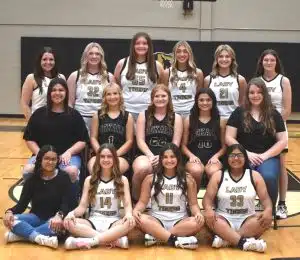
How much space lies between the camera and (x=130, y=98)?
5.64 m

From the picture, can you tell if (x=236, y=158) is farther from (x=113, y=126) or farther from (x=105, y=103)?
(x=105, y=103)

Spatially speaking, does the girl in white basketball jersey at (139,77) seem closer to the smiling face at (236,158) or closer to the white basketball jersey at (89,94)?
the white basketball jersey at (89,94)

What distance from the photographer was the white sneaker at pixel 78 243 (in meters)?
4.57

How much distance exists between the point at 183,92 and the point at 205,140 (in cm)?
60

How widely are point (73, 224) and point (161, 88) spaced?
4.74 feet

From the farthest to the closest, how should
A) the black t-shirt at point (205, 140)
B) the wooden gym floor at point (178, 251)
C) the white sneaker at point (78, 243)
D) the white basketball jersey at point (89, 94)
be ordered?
the white basketball jersey at point (89, 94)
the black t-shirt at point (205, 140)
the white sneaker at point (78, 243)
the wooden gym floor at point (178, 251)

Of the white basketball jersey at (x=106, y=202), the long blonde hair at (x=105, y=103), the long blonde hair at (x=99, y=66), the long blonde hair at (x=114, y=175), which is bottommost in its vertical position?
the white basketball jersey at (x=106, y=202)

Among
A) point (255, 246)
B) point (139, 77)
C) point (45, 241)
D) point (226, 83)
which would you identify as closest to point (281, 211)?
point (255, 246)

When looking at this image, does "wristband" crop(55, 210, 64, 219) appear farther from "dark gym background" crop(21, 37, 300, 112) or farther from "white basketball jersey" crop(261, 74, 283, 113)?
"dark gym background" crop(21, 37, 300, 112)

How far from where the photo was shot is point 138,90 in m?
5.63

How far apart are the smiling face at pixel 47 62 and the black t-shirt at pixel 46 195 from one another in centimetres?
127

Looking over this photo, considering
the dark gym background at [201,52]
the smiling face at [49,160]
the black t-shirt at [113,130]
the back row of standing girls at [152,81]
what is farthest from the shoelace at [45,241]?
the dark gym background at [201,52]

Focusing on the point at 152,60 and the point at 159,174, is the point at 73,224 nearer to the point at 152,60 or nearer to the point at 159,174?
the point at 159,174

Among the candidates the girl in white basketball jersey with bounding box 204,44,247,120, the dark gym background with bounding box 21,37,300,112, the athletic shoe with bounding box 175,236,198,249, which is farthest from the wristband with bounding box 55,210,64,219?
the dark gym background with bounding box 21,37,300,112
